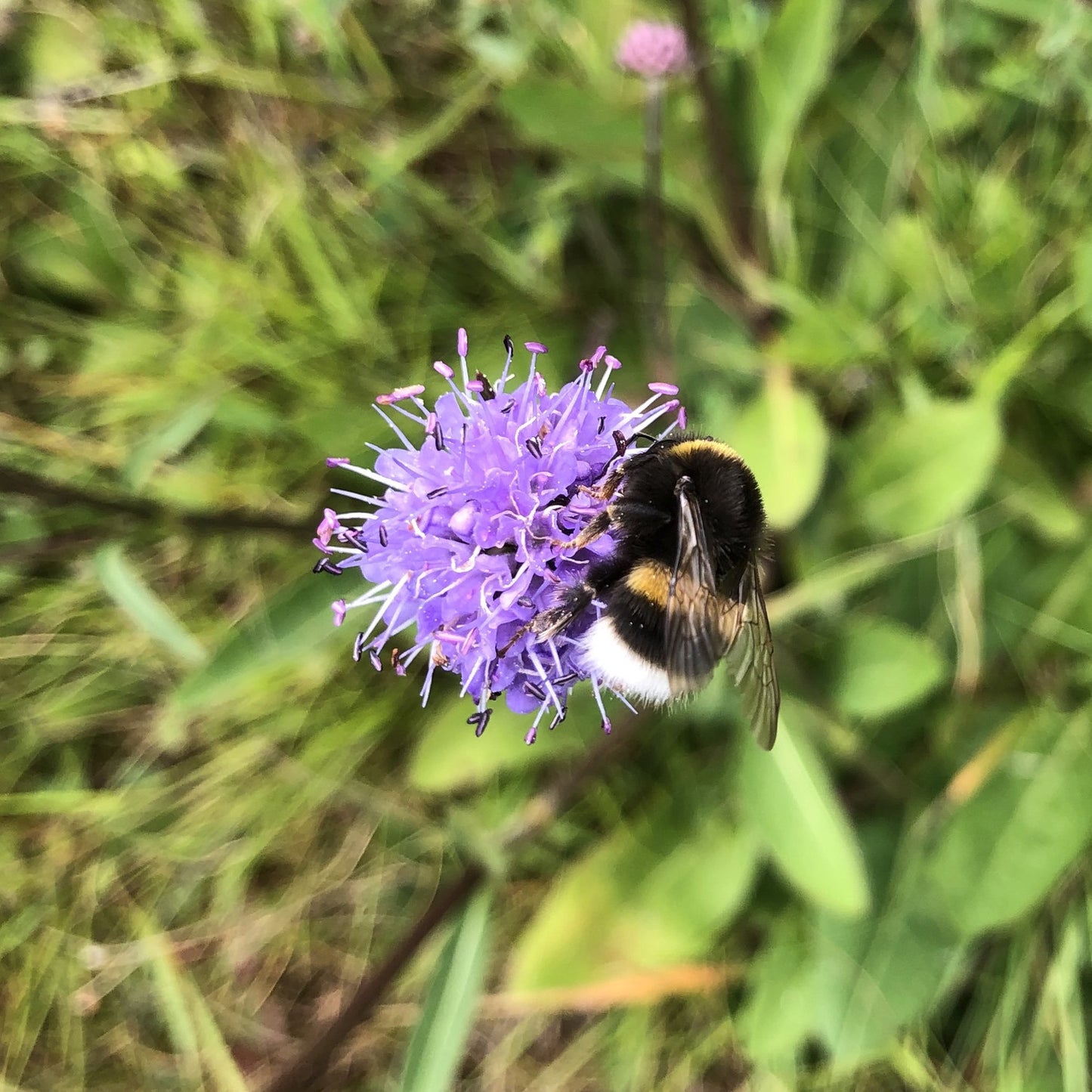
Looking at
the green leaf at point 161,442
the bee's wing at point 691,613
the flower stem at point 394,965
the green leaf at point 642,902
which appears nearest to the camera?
the bee's wing at point 691,613

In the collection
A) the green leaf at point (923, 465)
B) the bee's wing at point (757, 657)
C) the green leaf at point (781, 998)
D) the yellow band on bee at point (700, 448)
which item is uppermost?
the green leaf at point (923, 465)

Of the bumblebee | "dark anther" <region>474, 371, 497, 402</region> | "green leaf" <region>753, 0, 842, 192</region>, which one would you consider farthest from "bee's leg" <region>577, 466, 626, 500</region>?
"green leaf" <region>753, 0, 842, 192</region>

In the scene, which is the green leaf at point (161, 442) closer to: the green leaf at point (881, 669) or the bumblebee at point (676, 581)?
the bumblebee at point (676, 581)

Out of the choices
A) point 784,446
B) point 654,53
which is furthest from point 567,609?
point 654,53

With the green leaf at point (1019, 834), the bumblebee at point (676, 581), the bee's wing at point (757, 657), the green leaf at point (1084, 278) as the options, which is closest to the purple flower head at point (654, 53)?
the green leaf at point (1084, 278)

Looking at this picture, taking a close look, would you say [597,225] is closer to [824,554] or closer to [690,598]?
[824,554]

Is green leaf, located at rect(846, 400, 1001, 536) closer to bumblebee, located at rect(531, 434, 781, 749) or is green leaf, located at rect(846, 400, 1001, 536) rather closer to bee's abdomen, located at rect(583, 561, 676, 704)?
bumblebee, located at rect(531, 434, 781, 749)
